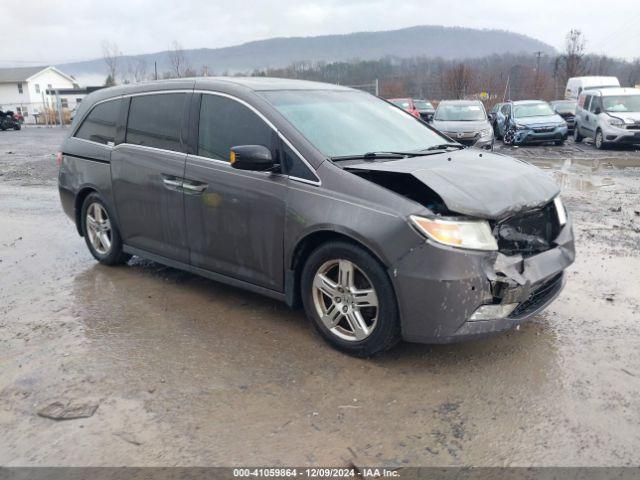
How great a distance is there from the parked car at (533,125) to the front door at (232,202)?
1579 centimetres

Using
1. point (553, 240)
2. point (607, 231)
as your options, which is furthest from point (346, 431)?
point (607, 231)

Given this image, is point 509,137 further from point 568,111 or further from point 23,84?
point 23,84

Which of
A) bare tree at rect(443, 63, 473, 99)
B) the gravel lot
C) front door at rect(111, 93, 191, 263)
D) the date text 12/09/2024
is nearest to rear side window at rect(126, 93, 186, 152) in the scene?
front door at rect(111, 93, 191, 263)

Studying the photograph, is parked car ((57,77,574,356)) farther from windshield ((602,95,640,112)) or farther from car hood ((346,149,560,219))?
windshield ((602,95,640,112))

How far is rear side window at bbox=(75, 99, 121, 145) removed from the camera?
5464mm

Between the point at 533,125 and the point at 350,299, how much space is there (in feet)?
54.0

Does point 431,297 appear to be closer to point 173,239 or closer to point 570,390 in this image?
point 570,390

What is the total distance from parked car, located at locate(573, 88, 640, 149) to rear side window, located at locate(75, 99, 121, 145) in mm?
15446

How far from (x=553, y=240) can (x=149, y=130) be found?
3.48 meters

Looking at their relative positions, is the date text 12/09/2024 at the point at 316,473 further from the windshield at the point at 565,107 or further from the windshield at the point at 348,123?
the windshield at the point at 565,107

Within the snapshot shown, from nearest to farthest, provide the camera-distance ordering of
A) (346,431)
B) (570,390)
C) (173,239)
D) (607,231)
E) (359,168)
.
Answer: (346,431) → (570,390) → (359,168) → (173,239) → (607,231)

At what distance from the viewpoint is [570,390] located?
331cm

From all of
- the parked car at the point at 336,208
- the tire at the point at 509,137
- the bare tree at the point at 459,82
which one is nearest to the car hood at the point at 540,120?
the tire at the point at 509,137

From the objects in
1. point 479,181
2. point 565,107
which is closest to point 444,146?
point 479,181
